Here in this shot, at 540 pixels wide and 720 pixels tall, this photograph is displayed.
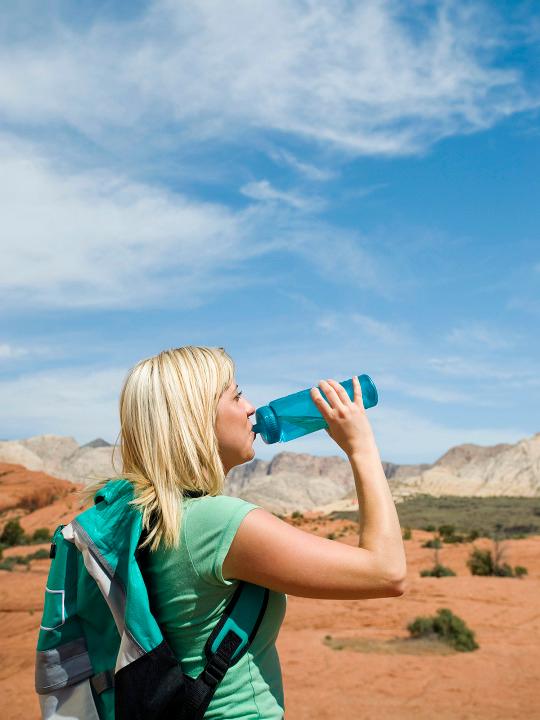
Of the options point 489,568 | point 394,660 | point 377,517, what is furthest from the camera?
point 489,568

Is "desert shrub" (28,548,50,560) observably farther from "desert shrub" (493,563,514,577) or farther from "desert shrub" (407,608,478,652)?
"desert shrub" (407,608,478,652)

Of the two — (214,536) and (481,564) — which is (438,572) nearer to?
(481,564)

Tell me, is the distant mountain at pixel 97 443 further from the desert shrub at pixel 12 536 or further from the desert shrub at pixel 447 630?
the desert shrub at pixel 447 630

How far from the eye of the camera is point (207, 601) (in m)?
1.63

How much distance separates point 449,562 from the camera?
898 inches

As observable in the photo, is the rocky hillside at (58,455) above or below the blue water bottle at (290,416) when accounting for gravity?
above

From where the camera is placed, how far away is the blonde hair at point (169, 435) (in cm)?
165

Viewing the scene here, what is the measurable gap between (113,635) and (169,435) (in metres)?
0.52

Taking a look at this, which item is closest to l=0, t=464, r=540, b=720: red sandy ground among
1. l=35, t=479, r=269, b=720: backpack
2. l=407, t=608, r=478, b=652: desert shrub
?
l=407, t=608, r=478, b=652: desert shrub

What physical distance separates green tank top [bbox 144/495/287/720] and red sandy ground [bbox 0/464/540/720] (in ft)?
25.2

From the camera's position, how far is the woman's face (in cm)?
190

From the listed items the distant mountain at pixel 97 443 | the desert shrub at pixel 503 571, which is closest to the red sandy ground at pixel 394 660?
the desert shrub at pixel 503 571

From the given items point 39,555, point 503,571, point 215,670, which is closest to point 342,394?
point 215,670

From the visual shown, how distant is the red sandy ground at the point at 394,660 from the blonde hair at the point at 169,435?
25.8 ft
